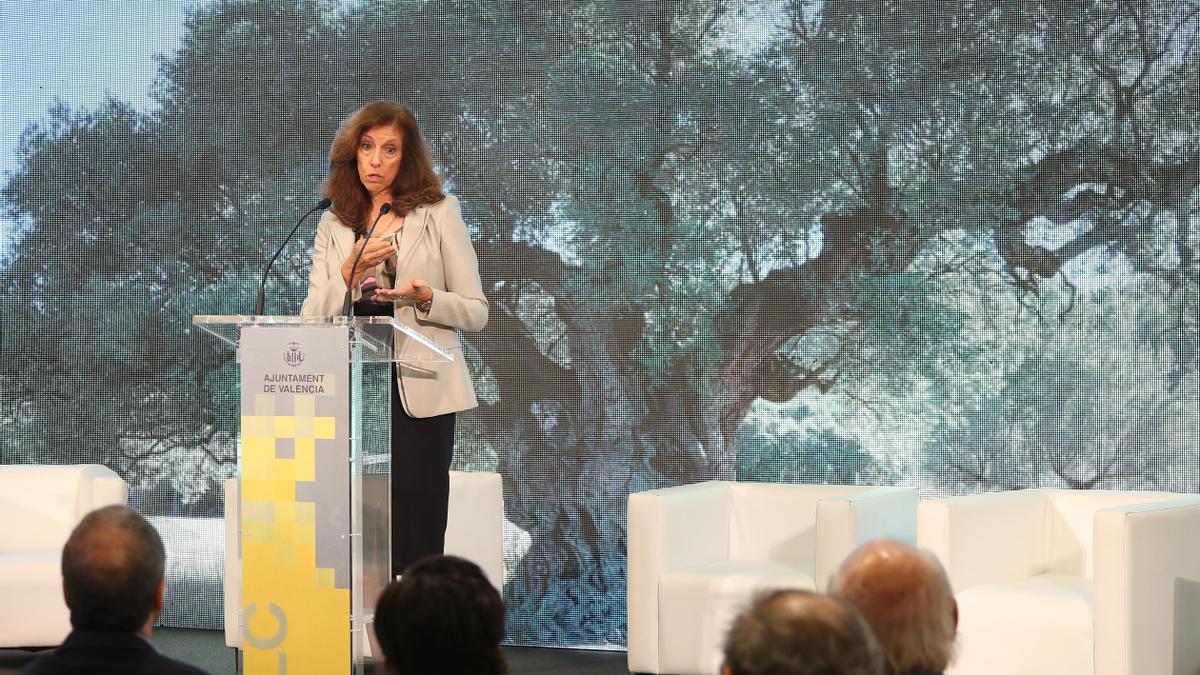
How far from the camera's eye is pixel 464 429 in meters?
5.26

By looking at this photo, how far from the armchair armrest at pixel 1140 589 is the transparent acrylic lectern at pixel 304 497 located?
2.06m

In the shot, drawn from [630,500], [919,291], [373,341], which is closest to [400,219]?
[373,341]

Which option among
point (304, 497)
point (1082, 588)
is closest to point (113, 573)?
point (304, 497)

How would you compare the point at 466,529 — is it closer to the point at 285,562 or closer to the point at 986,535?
the point at 986,535

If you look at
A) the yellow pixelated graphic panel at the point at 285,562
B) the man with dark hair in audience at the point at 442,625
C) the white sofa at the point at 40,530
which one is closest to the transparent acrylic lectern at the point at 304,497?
the yellow pixelated graphic panel at the point at 285,562

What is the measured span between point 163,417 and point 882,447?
2.91 meters

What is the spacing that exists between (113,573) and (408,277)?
1414mm

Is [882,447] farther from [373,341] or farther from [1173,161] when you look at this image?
[373,341]

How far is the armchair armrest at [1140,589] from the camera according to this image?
363cm

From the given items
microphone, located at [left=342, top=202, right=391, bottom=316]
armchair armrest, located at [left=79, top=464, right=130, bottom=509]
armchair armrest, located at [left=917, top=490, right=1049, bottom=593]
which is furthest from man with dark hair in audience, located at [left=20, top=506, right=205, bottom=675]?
armchair armrest, located at [left=79, top=464, right=130, bottom=509]

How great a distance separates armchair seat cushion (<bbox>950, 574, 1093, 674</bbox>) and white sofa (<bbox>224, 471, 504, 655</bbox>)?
1667 millimetres

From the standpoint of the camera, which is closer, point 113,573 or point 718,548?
point 113,573

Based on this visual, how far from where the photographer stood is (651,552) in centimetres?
434

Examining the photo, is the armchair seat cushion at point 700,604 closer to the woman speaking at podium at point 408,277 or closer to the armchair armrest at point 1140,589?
the armchair armrest at point 1140,589
